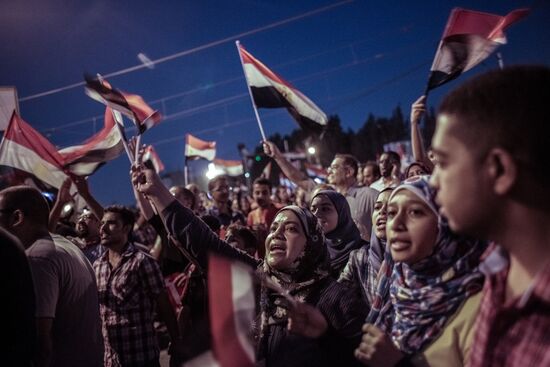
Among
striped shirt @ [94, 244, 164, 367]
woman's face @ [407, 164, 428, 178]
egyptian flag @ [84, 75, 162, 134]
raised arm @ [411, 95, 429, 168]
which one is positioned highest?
egyptian flag @ [84, 75, 162, 134]

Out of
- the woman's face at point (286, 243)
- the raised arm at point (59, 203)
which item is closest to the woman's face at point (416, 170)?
the woman's face at point (286, 243)

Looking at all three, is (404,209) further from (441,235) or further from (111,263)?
(111,263)

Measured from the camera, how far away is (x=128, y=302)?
370cm

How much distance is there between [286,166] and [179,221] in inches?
96.1

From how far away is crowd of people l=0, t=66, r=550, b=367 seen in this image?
1169 mm

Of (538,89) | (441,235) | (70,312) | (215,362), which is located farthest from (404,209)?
(70,312)

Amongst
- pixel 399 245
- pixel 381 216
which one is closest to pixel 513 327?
pixel 399 245

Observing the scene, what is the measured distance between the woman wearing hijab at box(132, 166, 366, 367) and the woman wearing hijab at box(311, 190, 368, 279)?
893 mm

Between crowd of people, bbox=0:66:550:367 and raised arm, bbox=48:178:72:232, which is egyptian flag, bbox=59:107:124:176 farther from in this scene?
crowd of people, bbox=0:66:550:367

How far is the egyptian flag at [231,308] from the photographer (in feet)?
4.90

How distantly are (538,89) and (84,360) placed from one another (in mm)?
3164

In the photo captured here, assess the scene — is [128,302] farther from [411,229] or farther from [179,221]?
[411,229]

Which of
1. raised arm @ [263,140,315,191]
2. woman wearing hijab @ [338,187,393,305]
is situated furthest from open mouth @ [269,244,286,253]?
raised arm @ [263,140,315,191]

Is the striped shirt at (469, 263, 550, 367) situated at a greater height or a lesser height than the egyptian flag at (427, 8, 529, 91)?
lesser
